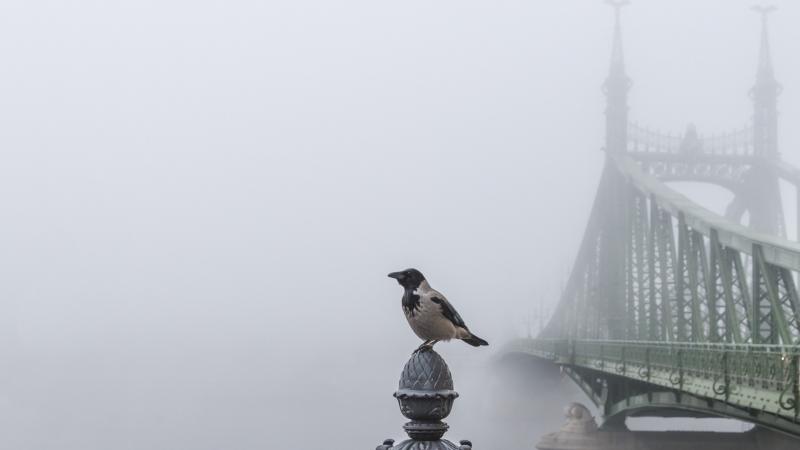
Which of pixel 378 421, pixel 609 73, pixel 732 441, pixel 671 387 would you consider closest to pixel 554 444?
pixel 732 441

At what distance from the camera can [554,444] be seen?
46469 mm

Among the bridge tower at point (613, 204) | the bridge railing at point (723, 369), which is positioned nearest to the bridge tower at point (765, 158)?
the bridge tower at point (613, 204)

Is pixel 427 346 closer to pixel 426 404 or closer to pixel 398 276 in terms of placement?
pixel 426 404

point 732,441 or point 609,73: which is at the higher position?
point 609,73

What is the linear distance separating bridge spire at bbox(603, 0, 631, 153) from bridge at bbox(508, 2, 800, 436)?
0.08 metres

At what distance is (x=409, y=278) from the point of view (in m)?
4.70

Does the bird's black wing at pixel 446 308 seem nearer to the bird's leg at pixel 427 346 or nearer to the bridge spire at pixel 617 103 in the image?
the bird's leg at pixel 427 346

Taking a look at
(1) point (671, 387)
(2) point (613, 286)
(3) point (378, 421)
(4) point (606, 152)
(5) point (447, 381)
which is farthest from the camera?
(3) point (378, 421)

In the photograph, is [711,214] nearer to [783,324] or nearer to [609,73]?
[783,324]

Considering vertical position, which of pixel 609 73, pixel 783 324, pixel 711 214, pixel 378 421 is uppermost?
pixel 609 73

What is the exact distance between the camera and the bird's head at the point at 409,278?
Result: 4680 mm

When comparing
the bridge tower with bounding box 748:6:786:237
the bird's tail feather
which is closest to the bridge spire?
the bridge tower with bounding box 748:6:786:237

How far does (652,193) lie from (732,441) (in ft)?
48.0

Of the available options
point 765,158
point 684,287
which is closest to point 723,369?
point 684,287
